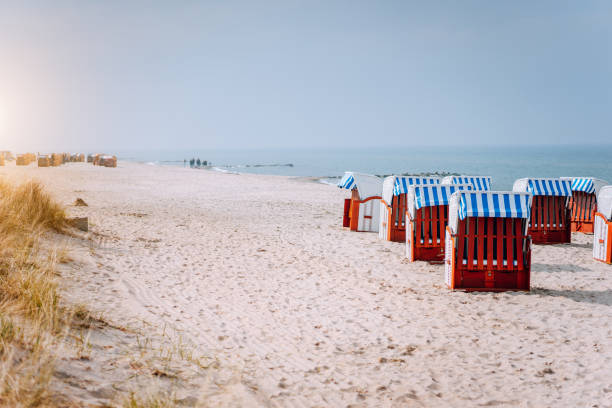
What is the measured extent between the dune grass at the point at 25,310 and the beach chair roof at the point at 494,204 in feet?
19.1

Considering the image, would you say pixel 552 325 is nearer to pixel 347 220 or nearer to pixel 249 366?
pixel 249 366

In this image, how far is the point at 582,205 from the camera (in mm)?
14469

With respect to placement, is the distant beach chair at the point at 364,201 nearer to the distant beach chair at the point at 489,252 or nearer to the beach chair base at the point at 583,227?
the distant beach chair at the point at 489,252

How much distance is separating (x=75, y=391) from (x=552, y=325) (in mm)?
5700

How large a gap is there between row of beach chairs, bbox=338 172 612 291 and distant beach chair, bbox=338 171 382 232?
28 mm

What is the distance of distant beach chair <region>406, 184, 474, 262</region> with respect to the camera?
966cm

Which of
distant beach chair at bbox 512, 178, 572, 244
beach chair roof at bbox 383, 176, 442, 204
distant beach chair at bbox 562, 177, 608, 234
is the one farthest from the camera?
distant beach chair at bbox 562, 177, 608, 234

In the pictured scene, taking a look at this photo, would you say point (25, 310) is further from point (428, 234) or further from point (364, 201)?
point (364, 201)

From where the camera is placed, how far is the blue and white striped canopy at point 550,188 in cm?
1215

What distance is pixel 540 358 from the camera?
523cm

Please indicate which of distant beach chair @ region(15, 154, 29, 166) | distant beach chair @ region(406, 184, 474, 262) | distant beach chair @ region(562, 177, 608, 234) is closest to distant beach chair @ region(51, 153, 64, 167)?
distant beach chair @ region(15, 154, 29, 166)

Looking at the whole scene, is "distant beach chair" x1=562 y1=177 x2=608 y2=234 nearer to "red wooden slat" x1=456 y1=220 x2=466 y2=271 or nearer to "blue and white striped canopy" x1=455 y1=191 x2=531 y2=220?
"blue and white striped canopy" x1=455 y1=191 x2=531 y2=220

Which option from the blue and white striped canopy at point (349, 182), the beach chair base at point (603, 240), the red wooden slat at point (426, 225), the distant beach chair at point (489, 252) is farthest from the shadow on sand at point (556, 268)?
the blue and white striped canopy at point (349, 182)

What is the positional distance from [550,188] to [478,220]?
5.61 meters
